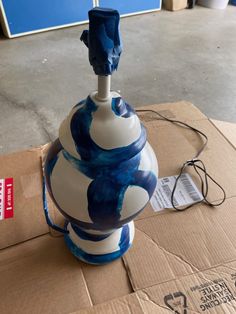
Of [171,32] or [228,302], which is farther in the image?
[171,32]

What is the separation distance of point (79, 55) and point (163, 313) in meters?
1.79

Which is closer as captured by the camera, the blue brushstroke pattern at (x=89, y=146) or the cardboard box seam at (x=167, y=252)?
the blue brushstroke pattern at (x=89, y=146)

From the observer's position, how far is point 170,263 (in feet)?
1.93

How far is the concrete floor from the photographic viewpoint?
1556 millimetres

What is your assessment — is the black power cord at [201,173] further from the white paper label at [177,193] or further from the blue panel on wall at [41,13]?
the blue panel on wall at [41,13]

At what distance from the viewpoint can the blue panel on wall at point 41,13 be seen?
2.09m

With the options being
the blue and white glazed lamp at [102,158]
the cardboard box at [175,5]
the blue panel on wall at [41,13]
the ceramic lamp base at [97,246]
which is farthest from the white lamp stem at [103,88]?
the cardboard box at [175,5]

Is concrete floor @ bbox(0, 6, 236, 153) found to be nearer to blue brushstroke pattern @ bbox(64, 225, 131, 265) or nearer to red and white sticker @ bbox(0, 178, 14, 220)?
red and white sticker @ bbox(0, 178, 14, 220)

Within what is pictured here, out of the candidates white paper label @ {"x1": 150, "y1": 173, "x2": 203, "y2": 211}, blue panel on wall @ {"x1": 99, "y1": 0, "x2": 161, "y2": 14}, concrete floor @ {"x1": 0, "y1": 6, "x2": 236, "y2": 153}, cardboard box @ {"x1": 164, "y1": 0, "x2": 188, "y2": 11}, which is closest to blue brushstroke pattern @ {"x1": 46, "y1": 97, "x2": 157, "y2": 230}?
white paper label @ {"x1": 150, "y1": 173, "x2": 203, "y2": 211}

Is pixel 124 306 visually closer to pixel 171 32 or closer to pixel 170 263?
pixel 170 263

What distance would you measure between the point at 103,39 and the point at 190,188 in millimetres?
440

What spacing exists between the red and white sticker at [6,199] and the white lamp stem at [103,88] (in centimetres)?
36

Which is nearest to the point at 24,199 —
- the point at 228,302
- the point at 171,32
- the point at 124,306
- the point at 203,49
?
the point at 124,306

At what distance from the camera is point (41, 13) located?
85.7 inches
